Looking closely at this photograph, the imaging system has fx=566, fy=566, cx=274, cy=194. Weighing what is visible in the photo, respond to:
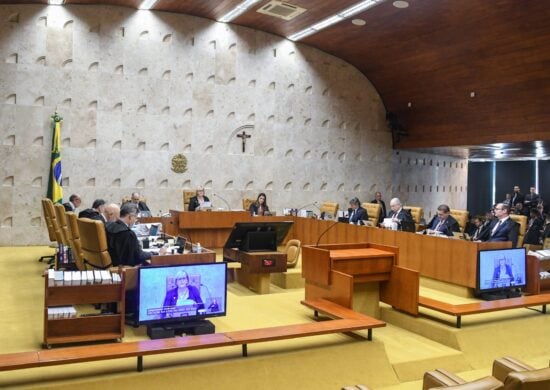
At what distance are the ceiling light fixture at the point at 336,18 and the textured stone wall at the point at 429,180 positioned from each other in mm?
4420

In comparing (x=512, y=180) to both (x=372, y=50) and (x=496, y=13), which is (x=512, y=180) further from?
(x=496, y=13)

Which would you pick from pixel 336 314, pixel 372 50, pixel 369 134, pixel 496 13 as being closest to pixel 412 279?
pixel 336 314

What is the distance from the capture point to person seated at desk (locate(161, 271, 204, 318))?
4.68m

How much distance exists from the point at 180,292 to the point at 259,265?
2.45 meters

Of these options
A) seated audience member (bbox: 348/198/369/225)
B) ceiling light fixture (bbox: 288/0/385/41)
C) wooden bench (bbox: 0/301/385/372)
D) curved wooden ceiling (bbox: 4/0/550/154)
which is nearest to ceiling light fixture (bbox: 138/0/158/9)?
curved wooden ceiling (bbox: 4/0/550/154)

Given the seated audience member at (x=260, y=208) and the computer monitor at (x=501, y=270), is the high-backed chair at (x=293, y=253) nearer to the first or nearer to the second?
the computer monitor at (x=501, y=270)

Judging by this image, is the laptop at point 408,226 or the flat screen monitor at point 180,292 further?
the laptop at point 408,226

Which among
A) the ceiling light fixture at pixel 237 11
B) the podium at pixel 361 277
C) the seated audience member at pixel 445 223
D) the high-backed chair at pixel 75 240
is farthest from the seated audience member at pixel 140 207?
the seated audience member at pixel 445 223

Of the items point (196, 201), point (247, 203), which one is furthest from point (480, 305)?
point (247, 203)

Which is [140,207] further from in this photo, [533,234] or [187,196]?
[533,234]

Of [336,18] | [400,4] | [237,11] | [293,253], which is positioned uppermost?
[237,11]

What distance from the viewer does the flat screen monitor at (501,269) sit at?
256 inches

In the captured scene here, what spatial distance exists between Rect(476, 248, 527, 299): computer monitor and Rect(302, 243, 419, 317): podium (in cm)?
101

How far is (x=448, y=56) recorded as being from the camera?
11.8 meters
